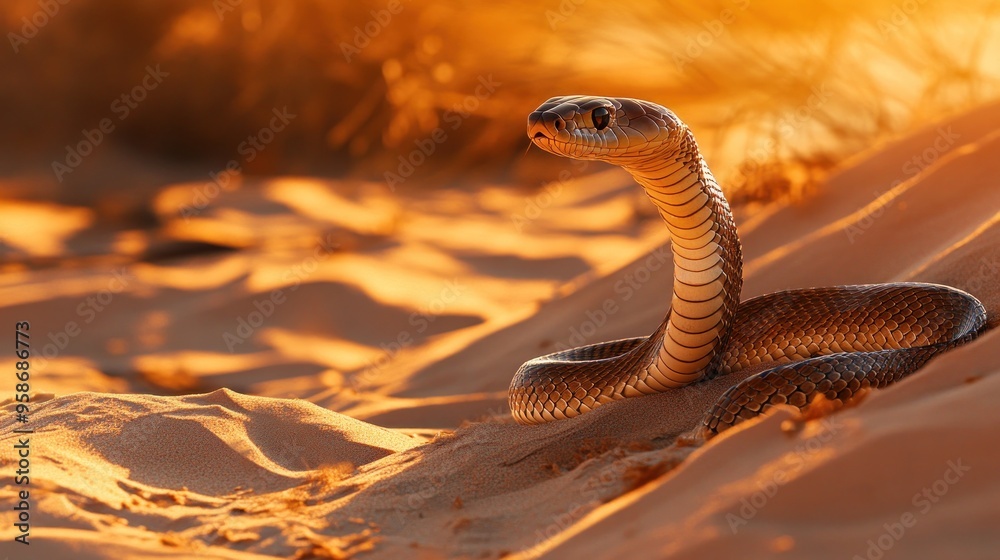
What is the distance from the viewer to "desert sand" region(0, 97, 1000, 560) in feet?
7.79

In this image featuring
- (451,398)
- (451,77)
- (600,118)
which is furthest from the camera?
(451,77)

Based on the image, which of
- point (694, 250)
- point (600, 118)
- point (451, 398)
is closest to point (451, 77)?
point (451, 398)

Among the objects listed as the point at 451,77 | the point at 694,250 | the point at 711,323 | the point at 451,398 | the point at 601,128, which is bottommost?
the point at 711,323

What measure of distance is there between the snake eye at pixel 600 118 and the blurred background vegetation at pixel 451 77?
196 inches

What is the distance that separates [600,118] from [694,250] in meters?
0.73

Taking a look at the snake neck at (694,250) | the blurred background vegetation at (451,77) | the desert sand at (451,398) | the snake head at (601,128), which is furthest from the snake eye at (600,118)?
the blurred background vegetation at (451,77)

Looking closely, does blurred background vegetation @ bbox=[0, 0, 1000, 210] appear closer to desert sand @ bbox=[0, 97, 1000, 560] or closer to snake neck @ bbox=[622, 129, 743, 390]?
desert sand @ bbox=[0, 97, 1000, 560]

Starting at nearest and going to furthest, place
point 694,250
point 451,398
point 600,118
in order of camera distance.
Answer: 1. point 600,118
2. point 694,250
3. point 451,398

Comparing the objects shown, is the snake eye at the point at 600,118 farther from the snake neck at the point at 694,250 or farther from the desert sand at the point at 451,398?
the desert sand at the point at 451,398

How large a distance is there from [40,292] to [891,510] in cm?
835

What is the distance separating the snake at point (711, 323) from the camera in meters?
3.64

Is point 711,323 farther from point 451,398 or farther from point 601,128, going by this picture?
point 451,398

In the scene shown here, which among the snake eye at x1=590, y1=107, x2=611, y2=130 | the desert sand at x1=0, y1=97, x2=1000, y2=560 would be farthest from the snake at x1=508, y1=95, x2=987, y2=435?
the desert sand at x1=0, y1=97, x2=1000, y2=560

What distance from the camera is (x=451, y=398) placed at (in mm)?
6438
